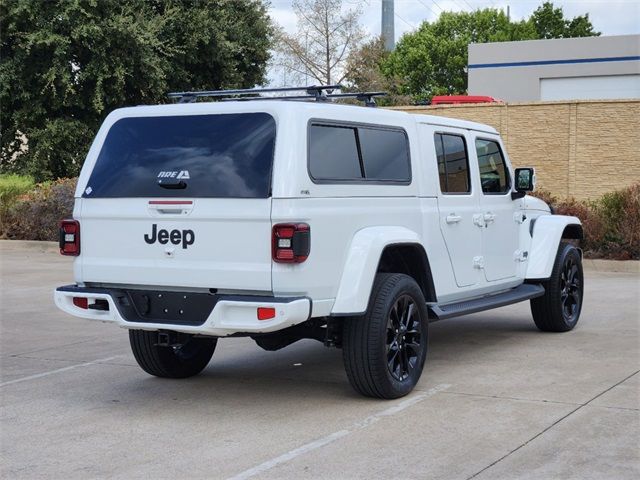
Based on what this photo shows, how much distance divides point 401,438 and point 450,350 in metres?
3.22

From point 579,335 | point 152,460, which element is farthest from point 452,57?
point 152,460

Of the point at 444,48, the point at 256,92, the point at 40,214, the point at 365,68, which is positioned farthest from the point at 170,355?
the point at 444,48

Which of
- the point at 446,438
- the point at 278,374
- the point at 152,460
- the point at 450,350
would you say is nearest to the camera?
the point at 152,460

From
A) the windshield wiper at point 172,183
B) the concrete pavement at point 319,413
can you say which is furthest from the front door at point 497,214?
the windshield wiper at point 172,183

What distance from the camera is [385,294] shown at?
689 cm

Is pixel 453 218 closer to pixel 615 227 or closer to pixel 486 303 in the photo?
pixel 486 303

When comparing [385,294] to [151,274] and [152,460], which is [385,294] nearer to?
[151,274]

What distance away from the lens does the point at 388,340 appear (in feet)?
23.0

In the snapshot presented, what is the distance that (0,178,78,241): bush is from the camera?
21.0 metres

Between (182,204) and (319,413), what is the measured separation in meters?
1.69

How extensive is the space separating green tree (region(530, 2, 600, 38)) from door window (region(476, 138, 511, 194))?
66.8m

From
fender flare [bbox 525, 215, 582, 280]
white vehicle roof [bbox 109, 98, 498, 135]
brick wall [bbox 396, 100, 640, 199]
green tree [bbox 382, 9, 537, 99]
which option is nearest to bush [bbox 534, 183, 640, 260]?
brick wall [bbox 396, 100, 640, 199]

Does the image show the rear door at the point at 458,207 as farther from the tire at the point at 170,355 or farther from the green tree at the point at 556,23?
the green tree at the point at 556,23

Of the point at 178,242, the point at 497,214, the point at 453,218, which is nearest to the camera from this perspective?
the point at 178,242
